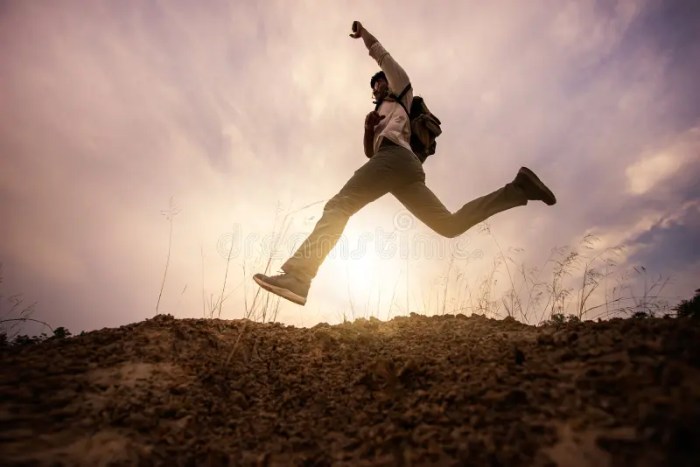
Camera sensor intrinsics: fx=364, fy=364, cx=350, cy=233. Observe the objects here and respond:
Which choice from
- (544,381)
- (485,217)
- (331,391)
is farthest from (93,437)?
(485,217)

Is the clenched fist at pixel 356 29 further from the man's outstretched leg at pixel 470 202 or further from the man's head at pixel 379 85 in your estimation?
the man's outstretched leg at pixel 470 202

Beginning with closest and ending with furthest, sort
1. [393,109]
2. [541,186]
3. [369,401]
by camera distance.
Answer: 1. [369,401]
2. [541,186]
3. [393,109]

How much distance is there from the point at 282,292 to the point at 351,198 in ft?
2.75

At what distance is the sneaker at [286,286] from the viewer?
7.77 ft

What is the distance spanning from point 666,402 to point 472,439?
559 millimetres

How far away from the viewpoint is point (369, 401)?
4.98 ft

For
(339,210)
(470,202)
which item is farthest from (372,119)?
(470,202)

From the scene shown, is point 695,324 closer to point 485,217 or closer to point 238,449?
point 485,217

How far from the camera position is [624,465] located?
0.97m

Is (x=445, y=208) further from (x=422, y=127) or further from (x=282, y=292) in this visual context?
(x=282, y=292)

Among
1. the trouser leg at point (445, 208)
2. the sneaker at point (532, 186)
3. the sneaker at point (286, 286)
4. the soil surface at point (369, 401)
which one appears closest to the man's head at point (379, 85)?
the trouser leg at point (445, 208)

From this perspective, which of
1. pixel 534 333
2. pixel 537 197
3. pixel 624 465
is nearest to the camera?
pixel 624 465

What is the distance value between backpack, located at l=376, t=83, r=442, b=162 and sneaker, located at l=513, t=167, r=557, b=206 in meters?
0.78

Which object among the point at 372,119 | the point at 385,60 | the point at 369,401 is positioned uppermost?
the point at 385,60
